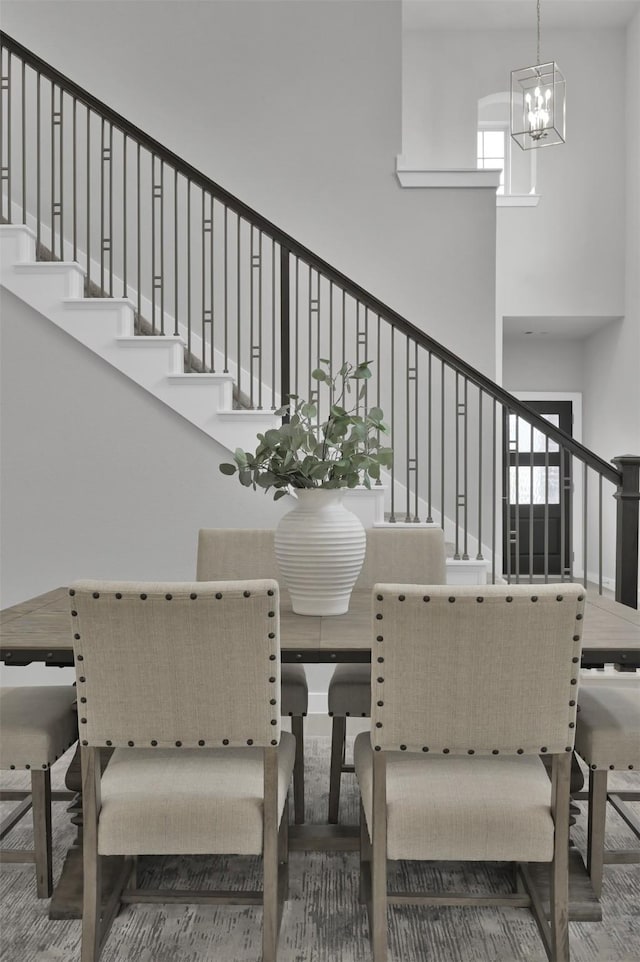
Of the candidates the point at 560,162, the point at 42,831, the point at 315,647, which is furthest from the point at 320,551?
the point at 560,162

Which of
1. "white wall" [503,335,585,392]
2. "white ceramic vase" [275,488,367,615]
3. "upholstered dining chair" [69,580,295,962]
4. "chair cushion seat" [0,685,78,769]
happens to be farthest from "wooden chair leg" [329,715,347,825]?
"white wall" [503,335,585,392]

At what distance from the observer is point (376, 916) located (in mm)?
1652

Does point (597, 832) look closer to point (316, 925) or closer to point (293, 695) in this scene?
point (316, 925)

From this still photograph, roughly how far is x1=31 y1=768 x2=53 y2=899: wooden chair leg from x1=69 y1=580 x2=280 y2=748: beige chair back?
48 cm

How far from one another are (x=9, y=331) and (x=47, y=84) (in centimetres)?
273

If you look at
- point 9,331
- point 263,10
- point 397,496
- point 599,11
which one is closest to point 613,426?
point 397,496

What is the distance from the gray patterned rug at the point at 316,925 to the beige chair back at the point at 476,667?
601 mm

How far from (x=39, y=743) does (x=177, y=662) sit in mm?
619

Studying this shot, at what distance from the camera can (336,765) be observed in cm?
246

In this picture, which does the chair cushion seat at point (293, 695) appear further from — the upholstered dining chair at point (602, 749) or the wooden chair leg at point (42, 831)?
the upholstered dining chair at point (602, 749)

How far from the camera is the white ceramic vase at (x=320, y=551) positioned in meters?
2.08

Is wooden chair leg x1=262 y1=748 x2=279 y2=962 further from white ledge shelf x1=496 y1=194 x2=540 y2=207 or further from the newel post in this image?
white ledge shelf x1=496 y1=194 x2=540 y2=207

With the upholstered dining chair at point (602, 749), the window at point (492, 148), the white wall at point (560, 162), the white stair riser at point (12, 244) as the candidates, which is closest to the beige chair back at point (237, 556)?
the upholstered dining chair at point (602, 749)

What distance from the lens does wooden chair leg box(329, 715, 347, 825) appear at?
2434 mm
